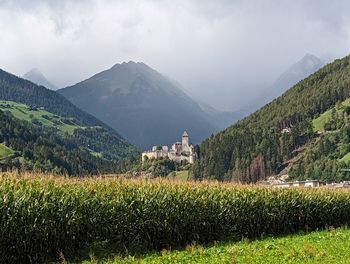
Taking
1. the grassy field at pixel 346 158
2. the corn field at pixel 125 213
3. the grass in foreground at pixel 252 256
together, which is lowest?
the grass in foreground at pixel 252 256

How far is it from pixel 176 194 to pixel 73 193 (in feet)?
20.1

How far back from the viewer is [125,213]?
21.9 meters

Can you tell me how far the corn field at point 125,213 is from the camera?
60.2 feet

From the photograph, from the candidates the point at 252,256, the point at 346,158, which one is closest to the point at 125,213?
the point at 252,256

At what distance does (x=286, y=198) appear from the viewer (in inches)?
1318

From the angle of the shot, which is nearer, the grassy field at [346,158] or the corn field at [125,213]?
the corn field at [125,213]

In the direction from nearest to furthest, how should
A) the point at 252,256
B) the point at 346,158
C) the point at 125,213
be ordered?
the point at 252,256 < the point at 125,213 < the point at 346,158

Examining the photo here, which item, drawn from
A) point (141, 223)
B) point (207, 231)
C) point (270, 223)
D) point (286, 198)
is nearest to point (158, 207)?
point (141, 223)

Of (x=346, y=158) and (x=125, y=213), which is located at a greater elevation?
(x=346, y=158)

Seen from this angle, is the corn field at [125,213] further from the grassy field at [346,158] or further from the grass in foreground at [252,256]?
the grassy field at [346,158]

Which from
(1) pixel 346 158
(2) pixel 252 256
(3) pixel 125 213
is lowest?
(2) pixel 252 256

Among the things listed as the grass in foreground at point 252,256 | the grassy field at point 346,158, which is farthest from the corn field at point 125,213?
the grassy field at point 346,158

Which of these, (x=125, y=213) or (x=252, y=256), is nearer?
(x=252, y=256)

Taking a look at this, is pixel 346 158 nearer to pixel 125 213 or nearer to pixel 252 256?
pixel 125 213
